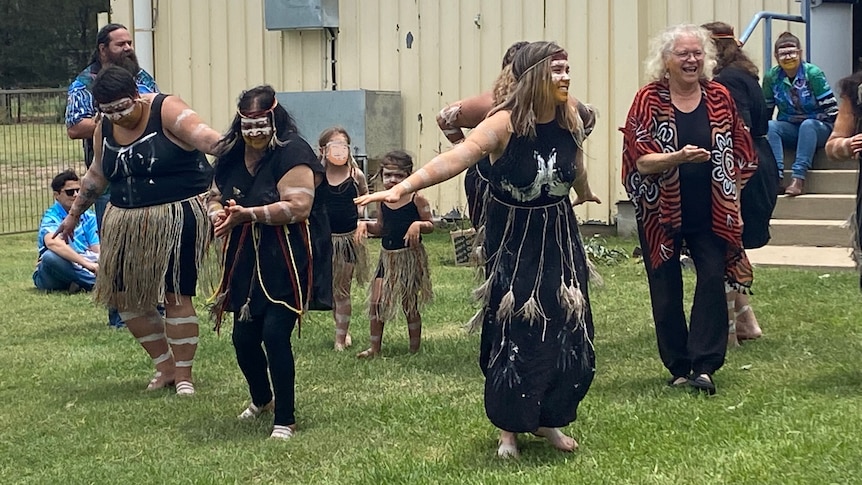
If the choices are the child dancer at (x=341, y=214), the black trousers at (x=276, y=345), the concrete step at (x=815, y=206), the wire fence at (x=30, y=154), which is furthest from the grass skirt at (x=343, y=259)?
the wire fence at (x=30, y=154)

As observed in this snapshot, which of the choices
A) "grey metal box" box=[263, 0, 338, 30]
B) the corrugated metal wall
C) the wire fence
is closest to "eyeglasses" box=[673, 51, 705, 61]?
the corrugated metal wall

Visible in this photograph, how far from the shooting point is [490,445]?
4910mm

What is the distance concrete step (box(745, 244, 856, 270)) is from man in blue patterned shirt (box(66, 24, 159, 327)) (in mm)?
5015

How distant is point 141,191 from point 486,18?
7.63 m

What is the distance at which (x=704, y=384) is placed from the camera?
5.59 m

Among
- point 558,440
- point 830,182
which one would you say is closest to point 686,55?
point 558,440

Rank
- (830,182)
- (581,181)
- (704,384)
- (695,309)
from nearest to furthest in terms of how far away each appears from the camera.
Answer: (581,181)
(704,384)
(695,309)
(830,182)

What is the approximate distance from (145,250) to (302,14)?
26.8 ft

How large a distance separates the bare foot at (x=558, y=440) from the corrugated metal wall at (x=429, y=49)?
8.03 meters

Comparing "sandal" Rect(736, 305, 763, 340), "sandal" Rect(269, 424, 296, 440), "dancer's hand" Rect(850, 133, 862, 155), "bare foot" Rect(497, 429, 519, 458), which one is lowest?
"sandal" Rect(269, 424, 296, 440)

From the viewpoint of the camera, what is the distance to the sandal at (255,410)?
5672mm

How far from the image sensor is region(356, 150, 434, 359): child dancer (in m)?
7.02

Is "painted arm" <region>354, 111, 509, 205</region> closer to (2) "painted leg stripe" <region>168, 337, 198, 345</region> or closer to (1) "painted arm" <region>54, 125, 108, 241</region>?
(2) "painted leg stripe" <region>168, 337, 198, 345</region>

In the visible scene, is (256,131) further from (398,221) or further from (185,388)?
(398,221)
